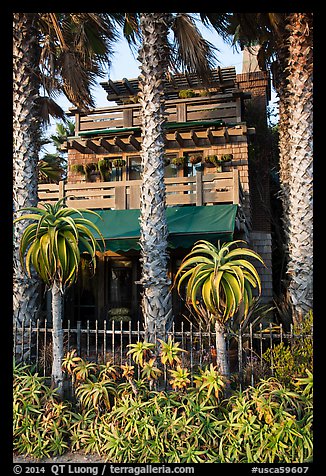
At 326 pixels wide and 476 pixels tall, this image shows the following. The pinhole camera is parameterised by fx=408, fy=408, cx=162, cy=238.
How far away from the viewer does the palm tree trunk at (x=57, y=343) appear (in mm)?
6125

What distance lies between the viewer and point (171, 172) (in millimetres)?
14016

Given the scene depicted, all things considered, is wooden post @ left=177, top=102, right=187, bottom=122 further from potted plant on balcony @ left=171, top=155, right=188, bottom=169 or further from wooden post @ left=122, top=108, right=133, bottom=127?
wooden post @ left=122, top=108, right=133, bottom=127

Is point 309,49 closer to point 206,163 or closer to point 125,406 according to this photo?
point 206,163

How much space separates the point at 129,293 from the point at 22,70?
7.65 metres

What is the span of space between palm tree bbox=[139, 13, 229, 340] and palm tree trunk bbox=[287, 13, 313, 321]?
85.9 inches

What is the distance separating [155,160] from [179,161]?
577cm

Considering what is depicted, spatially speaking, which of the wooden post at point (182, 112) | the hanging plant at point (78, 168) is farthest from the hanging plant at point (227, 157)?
the hanging plant at point (78, 168)

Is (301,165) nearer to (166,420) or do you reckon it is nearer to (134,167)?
(166,420)

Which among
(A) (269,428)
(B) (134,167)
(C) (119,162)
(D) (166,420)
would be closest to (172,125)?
(B) (134,167)

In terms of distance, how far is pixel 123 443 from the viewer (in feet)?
16.9

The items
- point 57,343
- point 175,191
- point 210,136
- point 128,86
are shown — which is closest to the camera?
point 57,343

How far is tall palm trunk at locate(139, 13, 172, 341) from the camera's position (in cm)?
739

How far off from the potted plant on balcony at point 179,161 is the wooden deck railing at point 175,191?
6.81 feet
